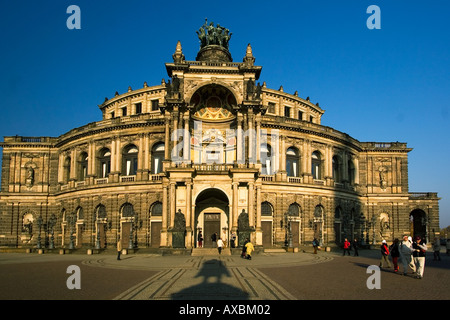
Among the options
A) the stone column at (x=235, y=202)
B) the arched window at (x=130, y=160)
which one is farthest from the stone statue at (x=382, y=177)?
the arched window at (x=130, y=160)

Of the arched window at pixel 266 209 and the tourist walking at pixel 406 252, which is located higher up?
the arched window at pixel 266 209

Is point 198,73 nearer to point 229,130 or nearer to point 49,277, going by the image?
point 229,130

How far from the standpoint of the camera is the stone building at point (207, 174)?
42.2 metres

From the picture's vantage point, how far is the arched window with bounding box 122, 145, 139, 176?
52469 mm

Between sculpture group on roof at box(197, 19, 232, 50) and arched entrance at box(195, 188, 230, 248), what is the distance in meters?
20.8

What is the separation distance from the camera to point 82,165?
5684 centimetres

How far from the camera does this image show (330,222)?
5369 centimetres

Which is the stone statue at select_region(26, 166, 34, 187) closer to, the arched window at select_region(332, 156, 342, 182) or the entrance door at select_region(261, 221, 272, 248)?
the entrance door at select_region(261, 221, 272, 248)

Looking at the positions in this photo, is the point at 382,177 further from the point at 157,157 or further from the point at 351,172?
the point at 157,157

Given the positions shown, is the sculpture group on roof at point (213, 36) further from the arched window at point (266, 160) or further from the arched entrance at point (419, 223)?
the arched entrance at point (419, 223)

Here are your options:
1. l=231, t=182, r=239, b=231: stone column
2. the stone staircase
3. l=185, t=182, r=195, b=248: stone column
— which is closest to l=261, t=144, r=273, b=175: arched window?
l=231, t=182, r=239, b=231: stone column

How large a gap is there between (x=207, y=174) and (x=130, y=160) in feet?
50.8

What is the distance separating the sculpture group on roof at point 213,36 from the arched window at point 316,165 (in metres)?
19.2

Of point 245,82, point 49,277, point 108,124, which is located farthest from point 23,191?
point 49,277
